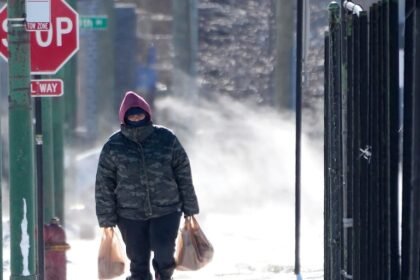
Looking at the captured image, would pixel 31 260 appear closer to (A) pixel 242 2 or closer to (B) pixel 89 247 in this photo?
(B) pixel 89 247

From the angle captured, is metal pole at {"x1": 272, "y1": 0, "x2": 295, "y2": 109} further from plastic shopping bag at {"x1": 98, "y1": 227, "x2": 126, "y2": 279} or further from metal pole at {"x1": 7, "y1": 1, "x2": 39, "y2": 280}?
metal pole at {"x1": 7, "y1": 1, "x2": 39, "y2": 280}

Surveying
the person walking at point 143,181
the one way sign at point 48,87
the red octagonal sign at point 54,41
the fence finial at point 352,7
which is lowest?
the person walking at point 143,181

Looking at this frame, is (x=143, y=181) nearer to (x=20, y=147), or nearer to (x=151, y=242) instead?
(x=151, y=242)

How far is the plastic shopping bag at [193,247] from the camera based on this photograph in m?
9.77

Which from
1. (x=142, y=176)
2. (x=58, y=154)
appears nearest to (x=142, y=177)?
(x=142, y=176)

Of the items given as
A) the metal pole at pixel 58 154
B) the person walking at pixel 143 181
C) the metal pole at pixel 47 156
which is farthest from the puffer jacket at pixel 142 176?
the metal pole at pixel 58 154

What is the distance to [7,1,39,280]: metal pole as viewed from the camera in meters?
8.16

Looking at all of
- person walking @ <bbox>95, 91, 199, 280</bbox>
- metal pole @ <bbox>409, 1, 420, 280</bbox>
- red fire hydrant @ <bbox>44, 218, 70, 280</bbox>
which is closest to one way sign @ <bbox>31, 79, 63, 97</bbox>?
red fire hydrant @ <bbox>44, 218, 70, 280</bbox>

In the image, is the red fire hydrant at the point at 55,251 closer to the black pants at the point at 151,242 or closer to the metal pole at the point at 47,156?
the black pants at the point at 151,242

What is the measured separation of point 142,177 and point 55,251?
2.00m

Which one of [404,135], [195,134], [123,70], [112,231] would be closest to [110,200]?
[112,231]

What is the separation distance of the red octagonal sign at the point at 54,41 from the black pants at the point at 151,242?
5.65ft

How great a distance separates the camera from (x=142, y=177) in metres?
9.56

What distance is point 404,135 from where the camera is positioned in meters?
6.91
